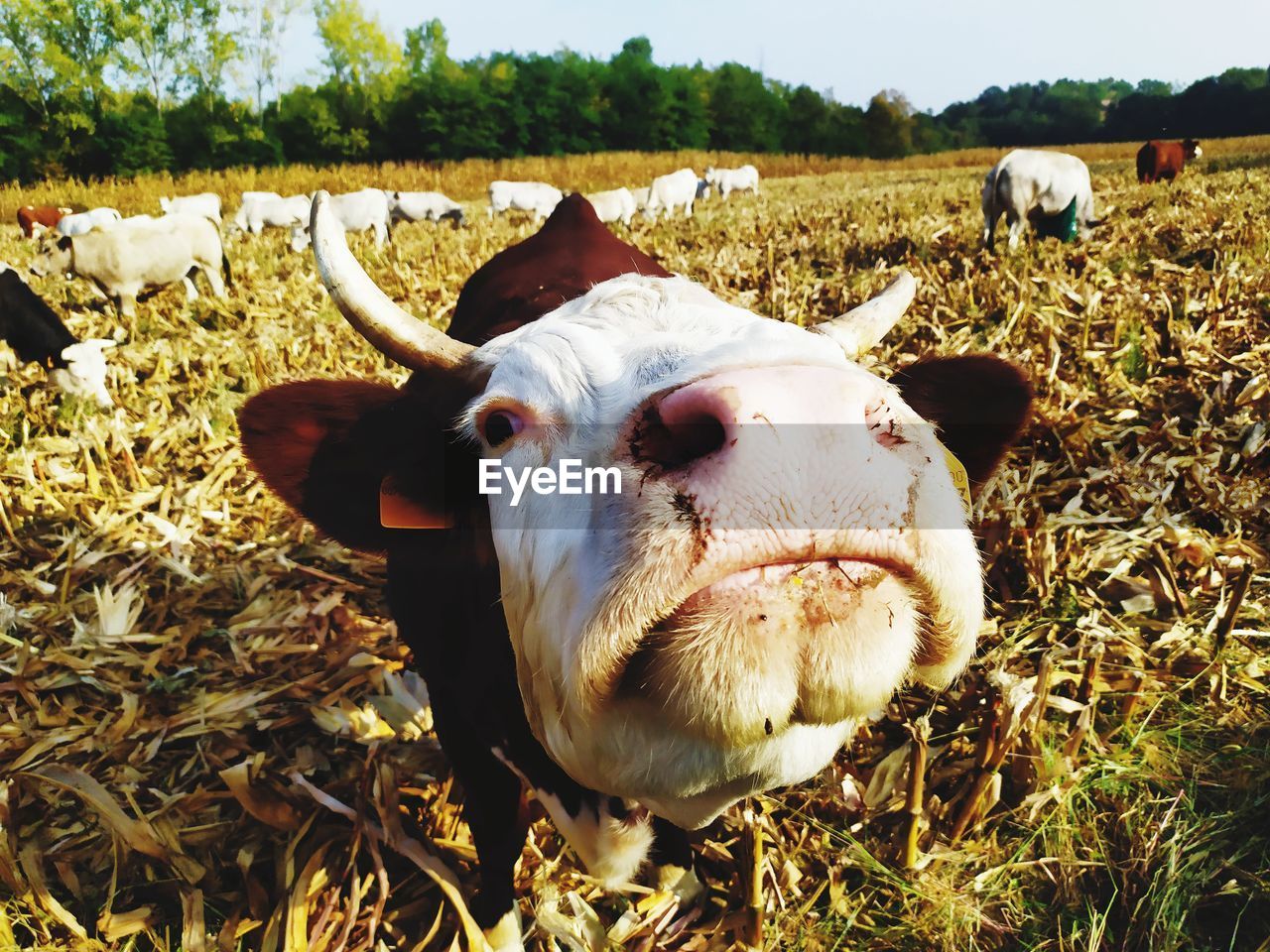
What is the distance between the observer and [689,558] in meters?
1.12

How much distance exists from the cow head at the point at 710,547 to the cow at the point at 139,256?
32.0 feet

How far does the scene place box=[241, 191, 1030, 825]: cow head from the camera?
1118mm

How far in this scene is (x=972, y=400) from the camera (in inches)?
79.4

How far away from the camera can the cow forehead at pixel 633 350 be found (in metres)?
1.32

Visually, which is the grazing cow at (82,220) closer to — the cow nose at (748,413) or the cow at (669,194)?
the cow at (669,194)

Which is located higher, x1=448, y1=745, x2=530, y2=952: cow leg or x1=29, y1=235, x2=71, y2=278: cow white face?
x1=29, y1=235, x2=71, y2=278: cow white face

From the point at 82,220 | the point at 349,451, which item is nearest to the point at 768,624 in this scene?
the point at 349,451

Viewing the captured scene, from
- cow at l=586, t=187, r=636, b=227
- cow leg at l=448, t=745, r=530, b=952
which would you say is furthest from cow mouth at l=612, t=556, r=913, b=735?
cow at l=586, t=187, r=636, b=227

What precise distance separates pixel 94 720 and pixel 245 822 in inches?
39.0

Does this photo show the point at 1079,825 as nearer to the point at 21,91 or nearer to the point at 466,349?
the point at 466,349

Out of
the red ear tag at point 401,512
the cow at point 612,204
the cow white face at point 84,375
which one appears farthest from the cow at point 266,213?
the red ear tag at point 401,512

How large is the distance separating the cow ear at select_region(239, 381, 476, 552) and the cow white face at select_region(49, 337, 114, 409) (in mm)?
4713

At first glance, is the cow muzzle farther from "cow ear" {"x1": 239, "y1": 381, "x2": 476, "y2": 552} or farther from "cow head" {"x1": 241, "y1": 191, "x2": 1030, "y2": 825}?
"cow ear" {"x1": 239, "y1": 381, "x2": 476, "y2": 552}

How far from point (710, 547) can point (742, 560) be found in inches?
2.0
